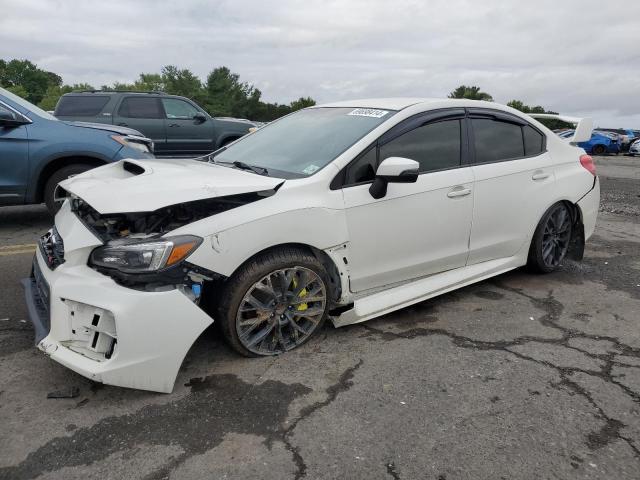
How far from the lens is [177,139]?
37.1 feet

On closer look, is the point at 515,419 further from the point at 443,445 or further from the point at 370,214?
the point at 370,214

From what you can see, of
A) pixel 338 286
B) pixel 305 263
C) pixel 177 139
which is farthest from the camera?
pixel 177 139

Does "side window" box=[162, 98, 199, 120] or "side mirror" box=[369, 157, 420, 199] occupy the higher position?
"side window" box=[162, 98, 199, 120]

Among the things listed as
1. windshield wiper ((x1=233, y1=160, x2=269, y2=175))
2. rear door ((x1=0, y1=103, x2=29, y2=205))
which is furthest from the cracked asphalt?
rear door ((x1=0, y1=103, x2=29, y2=205))

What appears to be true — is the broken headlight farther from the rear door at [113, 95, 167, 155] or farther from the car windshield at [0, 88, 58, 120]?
the rear door at [113, 95, 167, 155]

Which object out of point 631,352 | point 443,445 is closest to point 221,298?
point 443,445

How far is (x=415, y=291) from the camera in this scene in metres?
3.74

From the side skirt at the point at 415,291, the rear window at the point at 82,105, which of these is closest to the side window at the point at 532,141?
the side skirt at the point at 415,291

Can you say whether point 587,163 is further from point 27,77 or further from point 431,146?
point 27,77

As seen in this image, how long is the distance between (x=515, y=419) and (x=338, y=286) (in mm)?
1301

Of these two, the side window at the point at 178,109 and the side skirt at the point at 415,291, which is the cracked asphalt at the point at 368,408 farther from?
the side window at the point at 178,109

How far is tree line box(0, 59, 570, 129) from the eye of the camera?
79625 mm

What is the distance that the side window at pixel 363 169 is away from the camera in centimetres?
337

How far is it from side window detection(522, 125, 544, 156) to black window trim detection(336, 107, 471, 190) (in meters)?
0.80
